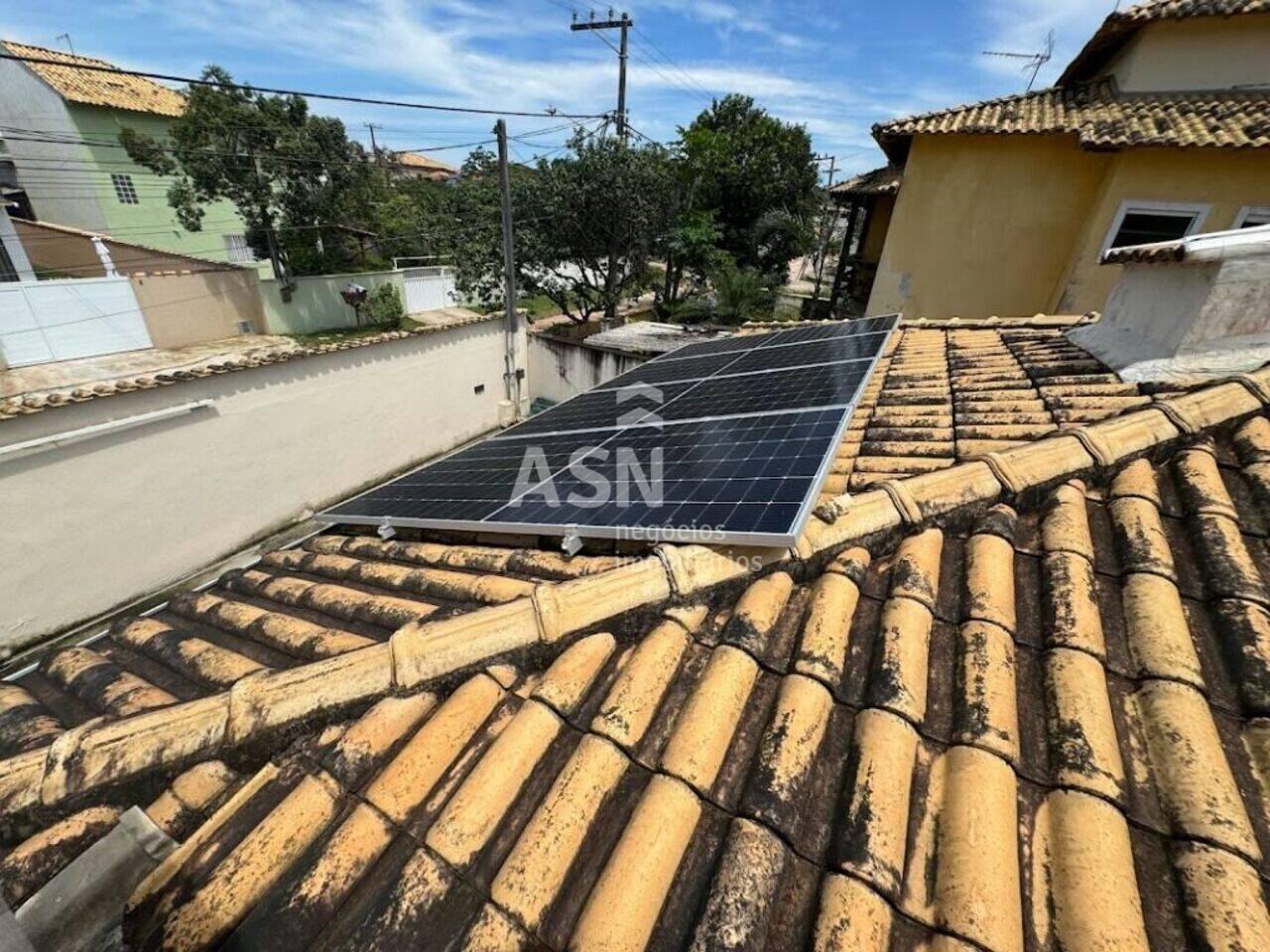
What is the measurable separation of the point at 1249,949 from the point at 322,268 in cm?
4134

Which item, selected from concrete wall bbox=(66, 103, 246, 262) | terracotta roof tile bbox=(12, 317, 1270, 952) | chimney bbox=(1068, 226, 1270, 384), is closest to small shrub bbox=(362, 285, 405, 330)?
concrete wall bbox=(66, 103, 246, 262)

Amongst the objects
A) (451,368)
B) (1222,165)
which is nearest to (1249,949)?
(1222,165)

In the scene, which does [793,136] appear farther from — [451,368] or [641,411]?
[641,411]

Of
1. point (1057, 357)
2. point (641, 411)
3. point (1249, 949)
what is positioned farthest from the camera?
point (641, 411)

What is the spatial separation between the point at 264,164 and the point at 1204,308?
118 ft

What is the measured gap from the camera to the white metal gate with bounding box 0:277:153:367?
20312 mm

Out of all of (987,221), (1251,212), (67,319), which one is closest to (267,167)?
(67,319)

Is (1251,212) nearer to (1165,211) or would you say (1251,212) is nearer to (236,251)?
(1165,211)

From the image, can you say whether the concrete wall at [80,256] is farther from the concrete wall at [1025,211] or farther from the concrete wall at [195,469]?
the concrete wall at [1025,211]

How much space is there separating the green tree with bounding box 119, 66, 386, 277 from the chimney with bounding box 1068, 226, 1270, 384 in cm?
3267

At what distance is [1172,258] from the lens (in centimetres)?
436

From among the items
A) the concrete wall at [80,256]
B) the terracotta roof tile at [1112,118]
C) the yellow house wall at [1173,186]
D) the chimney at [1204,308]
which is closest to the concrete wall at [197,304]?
the concrete wall at [80,256]

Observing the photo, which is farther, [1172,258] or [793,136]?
[793,136]

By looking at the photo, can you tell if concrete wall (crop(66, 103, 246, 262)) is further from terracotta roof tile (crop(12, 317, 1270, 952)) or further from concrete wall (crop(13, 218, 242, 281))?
terracotta roof tile (crop(12, 317, 1270, 952))
